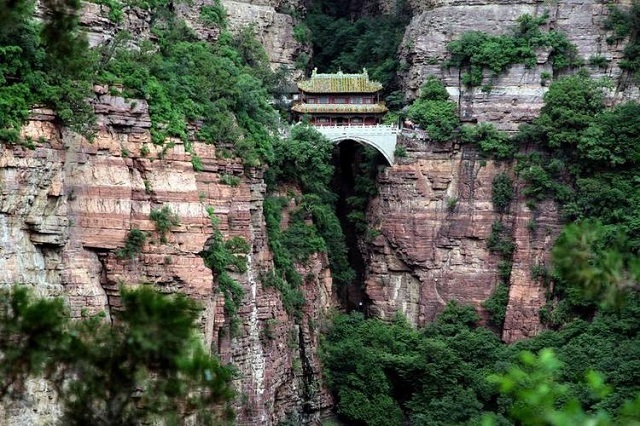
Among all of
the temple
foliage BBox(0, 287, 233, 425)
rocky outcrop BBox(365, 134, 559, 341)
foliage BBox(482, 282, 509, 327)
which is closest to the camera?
foliage BBox(0, 287, 233, 425)

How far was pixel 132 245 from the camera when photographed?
23.4 meters

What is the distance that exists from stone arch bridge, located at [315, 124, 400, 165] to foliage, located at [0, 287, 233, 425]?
82.1 feet

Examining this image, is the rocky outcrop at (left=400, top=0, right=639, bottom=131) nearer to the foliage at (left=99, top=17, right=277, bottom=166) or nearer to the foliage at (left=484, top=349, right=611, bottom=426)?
the foliage at (left=99, top=17, right=277, bottom=166)

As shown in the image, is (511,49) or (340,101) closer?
(511,49)

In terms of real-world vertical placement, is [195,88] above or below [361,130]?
below

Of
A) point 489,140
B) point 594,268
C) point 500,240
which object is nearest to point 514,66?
point 489,140

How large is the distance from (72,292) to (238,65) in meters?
12.9

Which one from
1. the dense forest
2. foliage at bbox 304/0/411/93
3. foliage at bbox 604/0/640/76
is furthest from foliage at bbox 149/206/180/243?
foliage at bbox 604/0/640/76

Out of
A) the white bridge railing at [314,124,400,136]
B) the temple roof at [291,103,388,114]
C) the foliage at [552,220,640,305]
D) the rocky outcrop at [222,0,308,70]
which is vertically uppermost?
the rocky outcrop at [222,0,308,70]

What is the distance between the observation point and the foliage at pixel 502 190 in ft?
111

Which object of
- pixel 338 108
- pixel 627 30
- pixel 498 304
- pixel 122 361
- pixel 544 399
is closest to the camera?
pixel 544 399

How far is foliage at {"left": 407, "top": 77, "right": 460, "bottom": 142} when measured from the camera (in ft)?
112

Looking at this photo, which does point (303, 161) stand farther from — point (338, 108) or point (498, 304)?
point (498, 304)

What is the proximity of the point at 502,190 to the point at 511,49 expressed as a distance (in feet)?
16.1
